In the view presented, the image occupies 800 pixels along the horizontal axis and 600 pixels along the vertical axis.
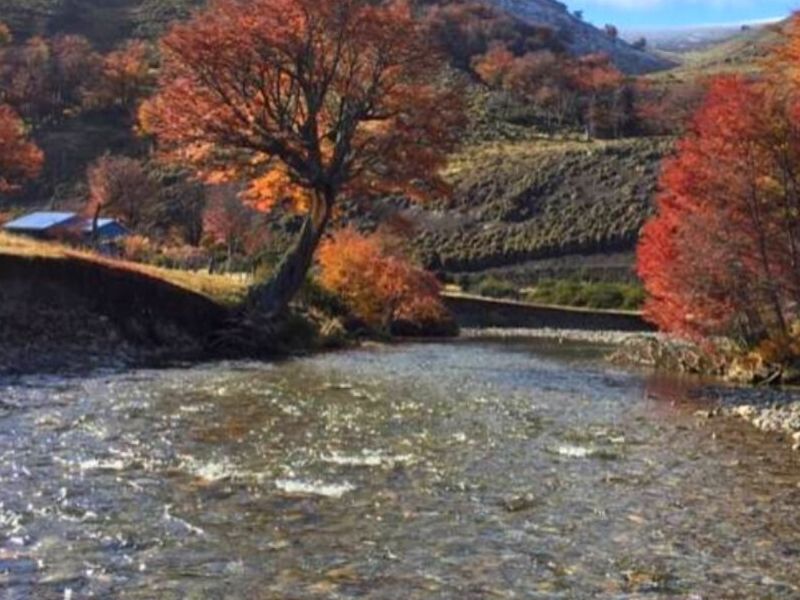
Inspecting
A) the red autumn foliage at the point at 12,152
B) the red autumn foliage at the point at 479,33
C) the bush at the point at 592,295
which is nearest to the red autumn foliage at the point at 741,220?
the red autumn foliage at the point at 12,152

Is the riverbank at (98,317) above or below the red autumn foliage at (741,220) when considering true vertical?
below

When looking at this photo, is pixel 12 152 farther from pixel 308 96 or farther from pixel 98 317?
pixel 98 317

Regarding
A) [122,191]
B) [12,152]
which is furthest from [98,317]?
[122,191]

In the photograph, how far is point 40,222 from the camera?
7069cm

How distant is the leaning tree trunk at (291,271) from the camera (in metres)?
29.0

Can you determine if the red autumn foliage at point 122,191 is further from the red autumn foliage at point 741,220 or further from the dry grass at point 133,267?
the red autumn foliage at point 741,220

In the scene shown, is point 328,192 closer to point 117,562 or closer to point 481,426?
point 481,426

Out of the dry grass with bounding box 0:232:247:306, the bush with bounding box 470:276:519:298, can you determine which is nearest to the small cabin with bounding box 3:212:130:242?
the bush with bounding box 470:276:519:298

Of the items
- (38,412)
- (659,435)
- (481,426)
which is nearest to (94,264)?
(38,412)

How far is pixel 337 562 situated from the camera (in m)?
7.30

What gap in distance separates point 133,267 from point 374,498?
700 inches

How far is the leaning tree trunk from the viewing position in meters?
29.0

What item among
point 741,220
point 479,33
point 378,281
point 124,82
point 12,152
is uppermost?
point 479,33

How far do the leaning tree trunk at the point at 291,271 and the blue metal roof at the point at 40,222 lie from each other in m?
41.9
